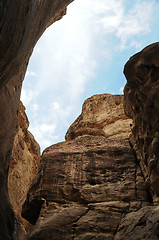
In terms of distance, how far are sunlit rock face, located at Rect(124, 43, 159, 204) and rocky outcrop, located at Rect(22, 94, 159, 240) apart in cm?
92

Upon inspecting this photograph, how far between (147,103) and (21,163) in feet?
49.4

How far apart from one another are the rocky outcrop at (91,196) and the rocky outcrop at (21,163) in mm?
7389

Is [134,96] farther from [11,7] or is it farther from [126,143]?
[11,7]

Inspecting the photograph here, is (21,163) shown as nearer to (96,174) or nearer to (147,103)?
(96,174)

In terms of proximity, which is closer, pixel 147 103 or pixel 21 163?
pixel 147 103

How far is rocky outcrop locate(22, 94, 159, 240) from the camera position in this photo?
906 centimetres

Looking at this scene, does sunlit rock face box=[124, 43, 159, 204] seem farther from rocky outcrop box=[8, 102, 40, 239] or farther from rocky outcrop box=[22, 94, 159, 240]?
rocky outcrop box=[8, 102, 40, 239]

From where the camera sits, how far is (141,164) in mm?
11398

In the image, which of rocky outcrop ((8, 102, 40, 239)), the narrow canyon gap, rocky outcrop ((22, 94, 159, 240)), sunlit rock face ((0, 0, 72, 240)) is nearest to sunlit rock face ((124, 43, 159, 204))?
the narrow canyon gap

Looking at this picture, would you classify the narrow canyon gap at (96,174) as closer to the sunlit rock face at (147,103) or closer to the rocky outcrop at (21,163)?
the sunlit rock face at (147,103)

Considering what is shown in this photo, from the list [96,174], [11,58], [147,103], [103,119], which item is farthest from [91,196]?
[103,119]

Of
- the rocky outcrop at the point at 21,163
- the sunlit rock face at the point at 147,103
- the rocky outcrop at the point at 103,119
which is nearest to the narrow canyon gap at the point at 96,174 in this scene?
the sunlit rock face at the point at 147,103

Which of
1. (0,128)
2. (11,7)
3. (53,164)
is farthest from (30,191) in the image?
(11,7)

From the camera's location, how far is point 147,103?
1001 cm
